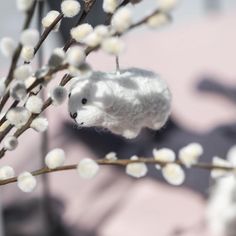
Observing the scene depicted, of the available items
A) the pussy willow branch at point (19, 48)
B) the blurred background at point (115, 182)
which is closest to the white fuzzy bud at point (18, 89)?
the pussy willow branch at point (19, 48)

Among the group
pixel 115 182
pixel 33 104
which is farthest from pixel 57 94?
pixel 115 182

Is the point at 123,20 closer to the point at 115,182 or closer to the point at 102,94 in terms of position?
the point at 102,94

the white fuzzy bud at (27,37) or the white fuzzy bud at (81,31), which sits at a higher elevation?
the white fuzzy bud at (27,37)

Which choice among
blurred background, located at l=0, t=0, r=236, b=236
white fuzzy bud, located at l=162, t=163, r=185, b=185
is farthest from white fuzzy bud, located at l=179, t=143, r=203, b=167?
blurred background, located at l=0, t=0, r=236, b=236

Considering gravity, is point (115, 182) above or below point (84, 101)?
below

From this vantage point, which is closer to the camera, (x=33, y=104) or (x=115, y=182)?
(x=33, y=104)

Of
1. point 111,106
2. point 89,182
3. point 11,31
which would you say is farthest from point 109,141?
point 111,106

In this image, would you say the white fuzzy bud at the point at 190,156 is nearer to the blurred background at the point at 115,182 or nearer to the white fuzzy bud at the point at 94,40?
the white fuzzy bud at the point at 94,40

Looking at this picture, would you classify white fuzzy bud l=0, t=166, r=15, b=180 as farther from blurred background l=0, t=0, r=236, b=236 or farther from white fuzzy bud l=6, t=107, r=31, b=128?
blurred background l=0, t=0, r=236, b=236
